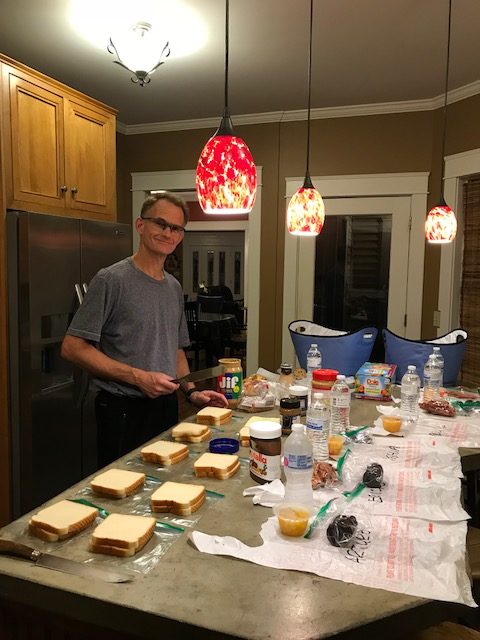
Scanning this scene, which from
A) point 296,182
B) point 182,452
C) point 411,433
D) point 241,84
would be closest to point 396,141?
point 296,182

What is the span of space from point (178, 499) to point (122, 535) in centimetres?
20

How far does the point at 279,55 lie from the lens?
303 cm

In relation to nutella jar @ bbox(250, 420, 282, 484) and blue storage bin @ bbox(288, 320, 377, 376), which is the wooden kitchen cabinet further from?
nutella jar @ bbox(250, 420, 282, 484)

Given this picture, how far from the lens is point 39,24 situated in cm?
268

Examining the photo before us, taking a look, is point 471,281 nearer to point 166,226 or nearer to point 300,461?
point 166,226

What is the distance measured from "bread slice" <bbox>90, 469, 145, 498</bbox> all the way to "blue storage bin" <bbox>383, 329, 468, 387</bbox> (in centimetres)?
181

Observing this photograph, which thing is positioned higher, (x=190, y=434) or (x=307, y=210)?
(x=307, y=210)


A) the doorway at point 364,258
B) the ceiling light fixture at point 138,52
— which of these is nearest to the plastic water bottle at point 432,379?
the doorway at point 364,258

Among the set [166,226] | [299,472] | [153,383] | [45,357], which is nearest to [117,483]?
[299,472]

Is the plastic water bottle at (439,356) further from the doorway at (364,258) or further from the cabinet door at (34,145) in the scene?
the cabinet door at (34,145)

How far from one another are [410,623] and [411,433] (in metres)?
1.04

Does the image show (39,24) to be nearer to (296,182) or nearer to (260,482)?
(296,182)

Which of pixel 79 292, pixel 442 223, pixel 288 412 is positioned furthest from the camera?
pixel 79 292

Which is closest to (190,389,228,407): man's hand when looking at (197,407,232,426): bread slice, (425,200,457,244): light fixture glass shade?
(197,407,232,426): bread slice
